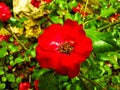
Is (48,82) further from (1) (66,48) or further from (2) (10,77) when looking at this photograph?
(2) (10,77)

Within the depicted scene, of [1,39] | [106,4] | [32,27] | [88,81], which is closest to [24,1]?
[32,27]

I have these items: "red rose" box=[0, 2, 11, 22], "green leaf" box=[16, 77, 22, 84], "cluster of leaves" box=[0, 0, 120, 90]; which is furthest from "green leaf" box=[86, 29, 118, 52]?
"green leaf" box=[16, 77, 22, 84]

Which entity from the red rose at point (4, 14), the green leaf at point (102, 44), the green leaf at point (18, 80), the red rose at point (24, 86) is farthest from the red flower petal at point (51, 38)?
the green leaf at point (18, 80)

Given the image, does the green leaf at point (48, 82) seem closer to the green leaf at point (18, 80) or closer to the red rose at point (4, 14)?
the red rose at point (4, 14)

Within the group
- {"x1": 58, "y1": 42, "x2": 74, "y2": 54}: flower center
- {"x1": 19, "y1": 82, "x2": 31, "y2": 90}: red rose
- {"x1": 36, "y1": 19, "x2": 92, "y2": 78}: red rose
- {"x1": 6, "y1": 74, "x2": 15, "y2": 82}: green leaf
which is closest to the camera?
{"x1": 36, "y1": 19, "x2": 92, "y2": 78}: red rose

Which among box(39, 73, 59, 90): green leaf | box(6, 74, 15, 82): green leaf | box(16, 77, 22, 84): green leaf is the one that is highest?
box(39, 73, 59, 90): green leaf

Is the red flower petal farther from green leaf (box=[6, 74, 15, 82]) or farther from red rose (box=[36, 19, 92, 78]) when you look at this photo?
green leaf (box=[6, 74, 15, 82])
